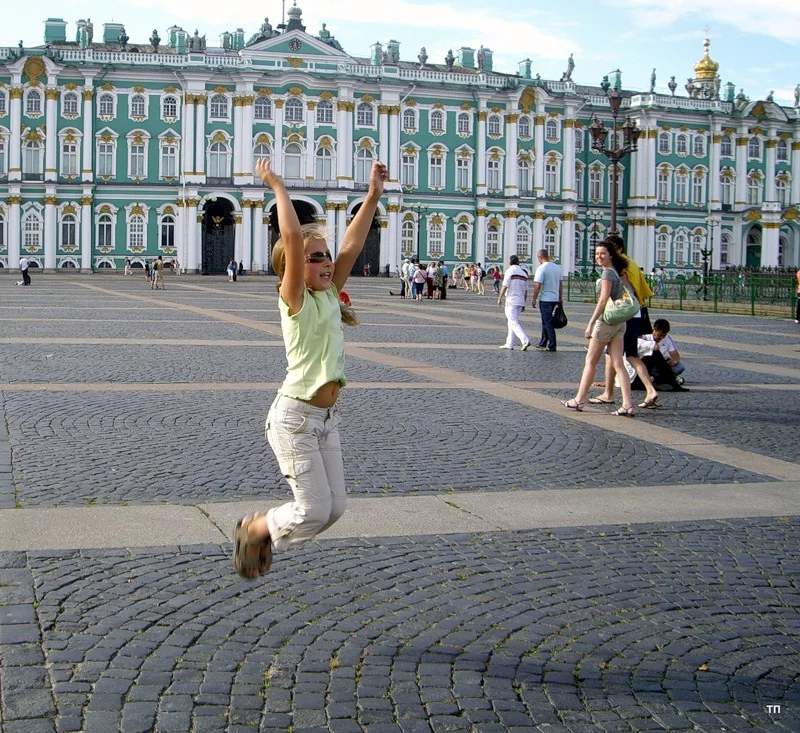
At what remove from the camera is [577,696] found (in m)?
4.33

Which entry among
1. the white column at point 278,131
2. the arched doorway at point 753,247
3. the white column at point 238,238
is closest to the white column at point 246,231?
the white column at point 238,238

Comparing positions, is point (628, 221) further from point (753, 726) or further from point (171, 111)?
point (753, 726)

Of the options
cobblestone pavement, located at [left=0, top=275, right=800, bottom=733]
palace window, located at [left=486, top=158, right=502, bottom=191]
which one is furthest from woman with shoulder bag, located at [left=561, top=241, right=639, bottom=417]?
palace window, located at [left=486, top=158, right=502, bottom=191]

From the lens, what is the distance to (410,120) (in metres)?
76.1

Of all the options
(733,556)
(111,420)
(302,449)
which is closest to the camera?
(302,449)

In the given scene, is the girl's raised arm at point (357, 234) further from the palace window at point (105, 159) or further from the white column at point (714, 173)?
the white column at point (714, 173)

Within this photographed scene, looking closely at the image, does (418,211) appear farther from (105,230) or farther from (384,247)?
(105,230)

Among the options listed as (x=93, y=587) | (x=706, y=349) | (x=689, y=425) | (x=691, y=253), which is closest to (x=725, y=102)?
(x=691, y=253)

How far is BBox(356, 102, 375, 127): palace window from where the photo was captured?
74.7 meters

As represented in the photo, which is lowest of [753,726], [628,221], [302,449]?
[753,726]

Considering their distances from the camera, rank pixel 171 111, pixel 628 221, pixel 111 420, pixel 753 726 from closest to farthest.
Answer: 1. pixel 753 726
2. pixel 111 420
3. pixel 171 111
4. pixel 628 221

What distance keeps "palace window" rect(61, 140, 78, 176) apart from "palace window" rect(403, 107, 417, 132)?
806 inches

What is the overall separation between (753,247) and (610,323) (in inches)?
3162

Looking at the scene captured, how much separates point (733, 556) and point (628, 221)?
80.1 m
